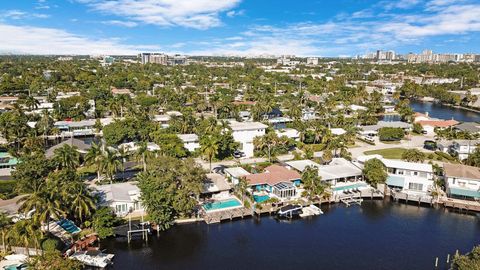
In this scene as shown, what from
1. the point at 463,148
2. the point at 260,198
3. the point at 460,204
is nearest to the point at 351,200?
the point at 260,198

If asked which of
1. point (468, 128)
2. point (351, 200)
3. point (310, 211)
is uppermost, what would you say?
point (468, 128)

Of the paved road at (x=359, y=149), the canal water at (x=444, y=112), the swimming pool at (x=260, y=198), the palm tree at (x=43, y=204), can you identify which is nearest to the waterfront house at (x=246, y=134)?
the paved road at (x=359, y=149)

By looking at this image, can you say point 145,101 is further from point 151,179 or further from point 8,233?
point 8,233

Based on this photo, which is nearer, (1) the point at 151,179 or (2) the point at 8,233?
(2) the point at 8,233

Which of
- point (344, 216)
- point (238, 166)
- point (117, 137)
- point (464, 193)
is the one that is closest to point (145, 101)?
point (117, 137)

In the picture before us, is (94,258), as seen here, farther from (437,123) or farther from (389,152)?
(437,123)

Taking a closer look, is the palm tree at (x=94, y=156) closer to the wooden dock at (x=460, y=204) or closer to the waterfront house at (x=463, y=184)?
the wooden dock at (x=460, y=204)
